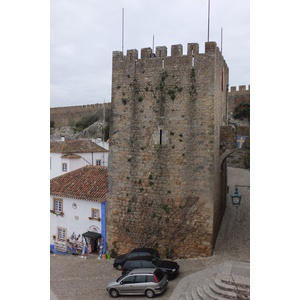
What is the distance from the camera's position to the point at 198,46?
1293 centimetres

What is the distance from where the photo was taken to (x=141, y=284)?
10.5 meters

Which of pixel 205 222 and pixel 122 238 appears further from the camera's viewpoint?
pixel 122 238

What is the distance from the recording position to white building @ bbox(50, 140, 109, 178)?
25.2m

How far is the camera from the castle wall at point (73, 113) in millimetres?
52531

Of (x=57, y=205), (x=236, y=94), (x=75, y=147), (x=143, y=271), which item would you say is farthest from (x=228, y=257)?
(x=236, y=94)

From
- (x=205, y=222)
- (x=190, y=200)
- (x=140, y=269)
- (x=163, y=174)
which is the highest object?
(x=163, y=174)

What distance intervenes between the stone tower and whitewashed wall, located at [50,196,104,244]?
4.59 ft

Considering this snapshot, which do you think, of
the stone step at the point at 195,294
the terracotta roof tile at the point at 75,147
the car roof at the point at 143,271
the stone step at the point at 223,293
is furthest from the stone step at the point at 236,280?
the terracotta roof tile at the point at 75,147

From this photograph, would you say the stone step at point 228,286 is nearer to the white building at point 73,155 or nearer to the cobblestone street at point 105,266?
the cobblestone street at point 105,266

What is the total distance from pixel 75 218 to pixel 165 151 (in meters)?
6.37

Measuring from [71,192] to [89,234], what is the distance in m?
2.65

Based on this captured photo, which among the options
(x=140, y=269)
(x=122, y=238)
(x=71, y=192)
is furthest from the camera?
(x=71, y=192)

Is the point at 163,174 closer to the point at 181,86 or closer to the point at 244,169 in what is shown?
the point at 181,86

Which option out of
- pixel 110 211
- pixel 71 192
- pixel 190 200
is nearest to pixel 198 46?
pixel 190 200
